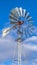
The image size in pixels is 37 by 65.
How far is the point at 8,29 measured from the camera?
45.1m

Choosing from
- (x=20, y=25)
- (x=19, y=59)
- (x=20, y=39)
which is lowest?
(x=19, y=59)

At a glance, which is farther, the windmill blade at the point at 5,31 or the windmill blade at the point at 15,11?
the windmill blade at the point at 5,31

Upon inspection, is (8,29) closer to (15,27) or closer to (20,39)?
(15,27)

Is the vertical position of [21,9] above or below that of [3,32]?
above

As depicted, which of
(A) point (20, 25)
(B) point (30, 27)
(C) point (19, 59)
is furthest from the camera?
(B) point (30, 27)

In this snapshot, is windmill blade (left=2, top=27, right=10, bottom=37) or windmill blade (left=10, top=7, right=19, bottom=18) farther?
windmill blade (left=2, top=27, right=10, bottom=37)

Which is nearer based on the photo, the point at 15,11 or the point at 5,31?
the point at 15,11

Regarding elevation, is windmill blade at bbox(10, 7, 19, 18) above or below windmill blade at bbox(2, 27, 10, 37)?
above

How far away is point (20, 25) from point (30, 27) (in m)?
3.79

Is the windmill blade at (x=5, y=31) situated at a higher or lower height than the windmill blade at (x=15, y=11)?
lower

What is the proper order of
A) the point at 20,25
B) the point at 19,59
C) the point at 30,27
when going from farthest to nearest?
the point at 30,27
the point at 20,25
the point at 19,59

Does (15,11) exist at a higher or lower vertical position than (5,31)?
higher

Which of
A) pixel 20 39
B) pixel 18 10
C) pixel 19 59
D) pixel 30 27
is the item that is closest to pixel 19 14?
pixel 18 10

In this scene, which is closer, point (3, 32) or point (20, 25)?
point (20, 25)
